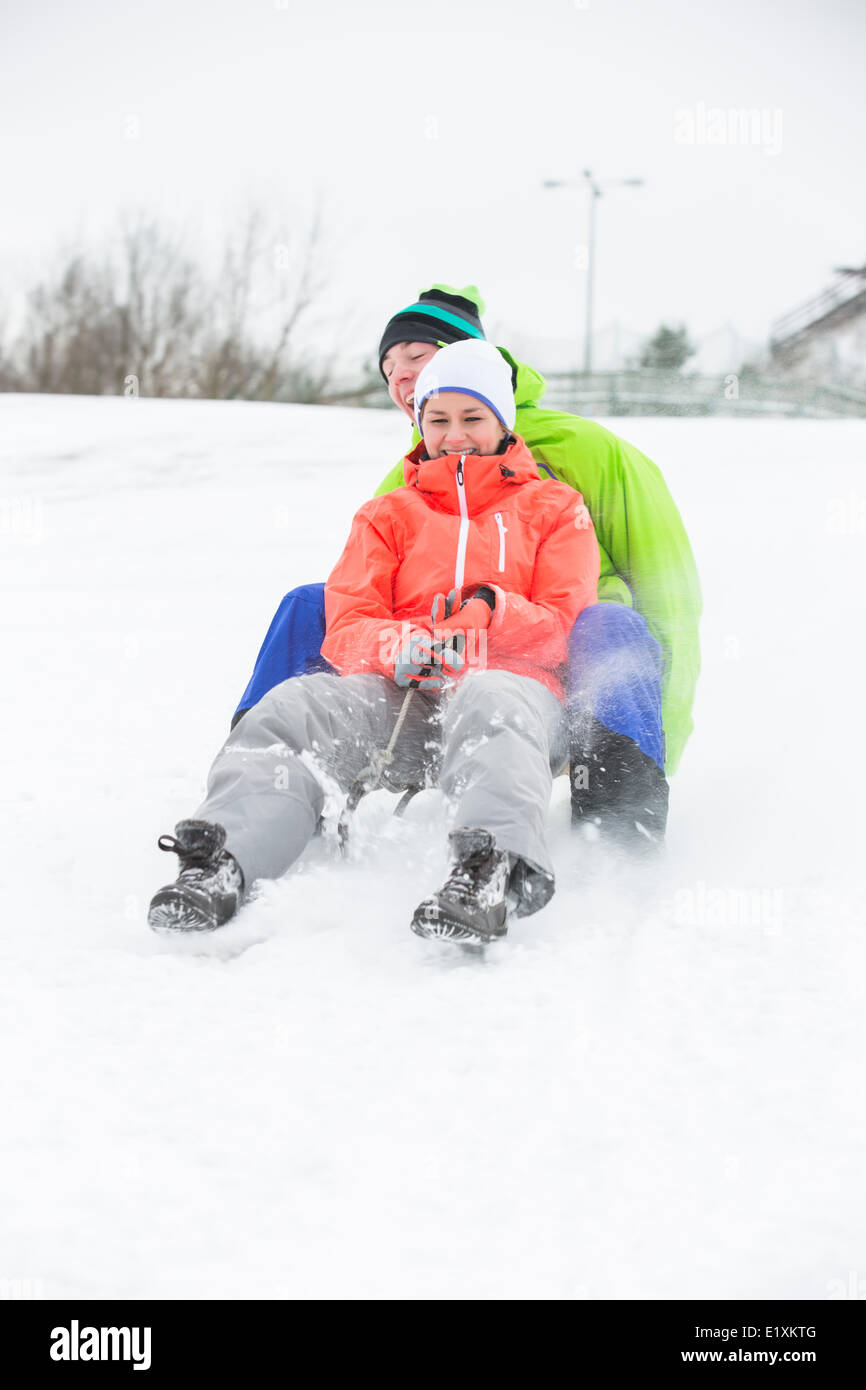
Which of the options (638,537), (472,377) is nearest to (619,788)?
(638,537)

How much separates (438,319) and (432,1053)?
6.98 ft

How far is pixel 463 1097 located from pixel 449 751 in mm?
700

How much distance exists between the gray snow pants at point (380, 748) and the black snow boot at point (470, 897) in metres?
0.05

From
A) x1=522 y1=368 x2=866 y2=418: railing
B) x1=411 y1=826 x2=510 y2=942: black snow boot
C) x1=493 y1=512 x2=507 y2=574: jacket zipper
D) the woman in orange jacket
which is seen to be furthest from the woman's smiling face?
x1=522 y1=368 x2=866 y2=418: railing

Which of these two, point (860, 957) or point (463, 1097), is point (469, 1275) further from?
point (860, 957)

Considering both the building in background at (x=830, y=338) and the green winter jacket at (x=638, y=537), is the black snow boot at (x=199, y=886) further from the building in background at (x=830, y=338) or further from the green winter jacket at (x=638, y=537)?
the building in background at (x=830, y=338)

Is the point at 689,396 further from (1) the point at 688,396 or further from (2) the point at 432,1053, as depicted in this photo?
(2) the point at 432,1053

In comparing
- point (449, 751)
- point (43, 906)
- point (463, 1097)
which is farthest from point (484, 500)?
point (463, 1097)

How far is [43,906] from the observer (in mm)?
1878

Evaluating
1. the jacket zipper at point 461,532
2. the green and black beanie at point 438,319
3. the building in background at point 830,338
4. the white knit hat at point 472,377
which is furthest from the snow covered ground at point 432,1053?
the building in background at point 830,338

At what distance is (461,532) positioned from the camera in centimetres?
230

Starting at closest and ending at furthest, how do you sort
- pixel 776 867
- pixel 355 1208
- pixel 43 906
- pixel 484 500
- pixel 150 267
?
1. pixel 355 1208
2. pixel 43 906
3. pixel 776 867
4. pixel 484 500
5. pixel 150 267
